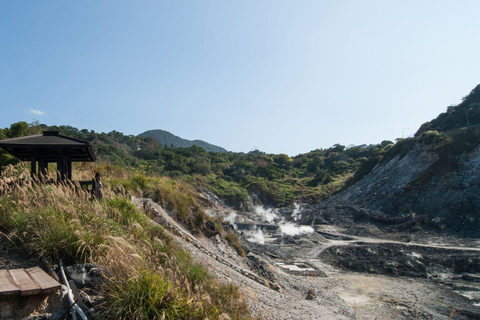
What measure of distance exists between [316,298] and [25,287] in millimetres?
9583

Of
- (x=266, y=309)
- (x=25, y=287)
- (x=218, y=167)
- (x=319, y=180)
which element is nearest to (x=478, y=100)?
(x=319, y=180)

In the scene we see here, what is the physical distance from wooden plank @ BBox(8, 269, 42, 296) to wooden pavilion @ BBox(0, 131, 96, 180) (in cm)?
299

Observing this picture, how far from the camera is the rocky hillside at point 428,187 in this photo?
27.1 metres

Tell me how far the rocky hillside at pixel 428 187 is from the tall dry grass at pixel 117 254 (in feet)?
88.0

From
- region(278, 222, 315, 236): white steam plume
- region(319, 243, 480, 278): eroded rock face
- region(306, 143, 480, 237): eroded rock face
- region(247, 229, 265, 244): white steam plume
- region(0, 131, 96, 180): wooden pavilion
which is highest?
region(0, 131, 96, 180): wooden pavilion

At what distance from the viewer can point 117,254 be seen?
394 centimetres

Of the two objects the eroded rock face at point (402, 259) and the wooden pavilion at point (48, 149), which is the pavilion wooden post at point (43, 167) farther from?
the eroded rock face at point (402, 259)

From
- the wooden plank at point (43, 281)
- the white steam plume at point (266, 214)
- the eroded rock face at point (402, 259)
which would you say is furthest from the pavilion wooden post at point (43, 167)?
the white steam plume at point (266, 214)

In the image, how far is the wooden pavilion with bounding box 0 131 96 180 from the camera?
6.11 m

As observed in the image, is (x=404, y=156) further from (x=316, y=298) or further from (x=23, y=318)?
(x=23, y=318)

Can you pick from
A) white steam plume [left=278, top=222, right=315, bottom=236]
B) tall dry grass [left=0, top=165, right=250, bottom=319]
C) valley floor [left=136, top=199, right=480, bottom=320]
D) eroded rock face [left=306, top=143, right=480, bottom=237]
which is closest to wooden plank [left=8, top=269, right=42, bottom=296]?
tall dry grass [left=0, top=165, right=250, bottom=319]

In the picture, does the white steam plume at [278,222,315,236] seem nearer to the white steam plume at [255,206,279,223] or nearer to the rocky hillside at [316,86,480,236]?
the rocky hillside at [316,86,480,236]

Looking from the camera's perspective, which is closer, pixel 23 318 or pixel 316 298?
pixel 23 318

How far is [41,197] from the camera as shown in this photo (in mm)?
5207
